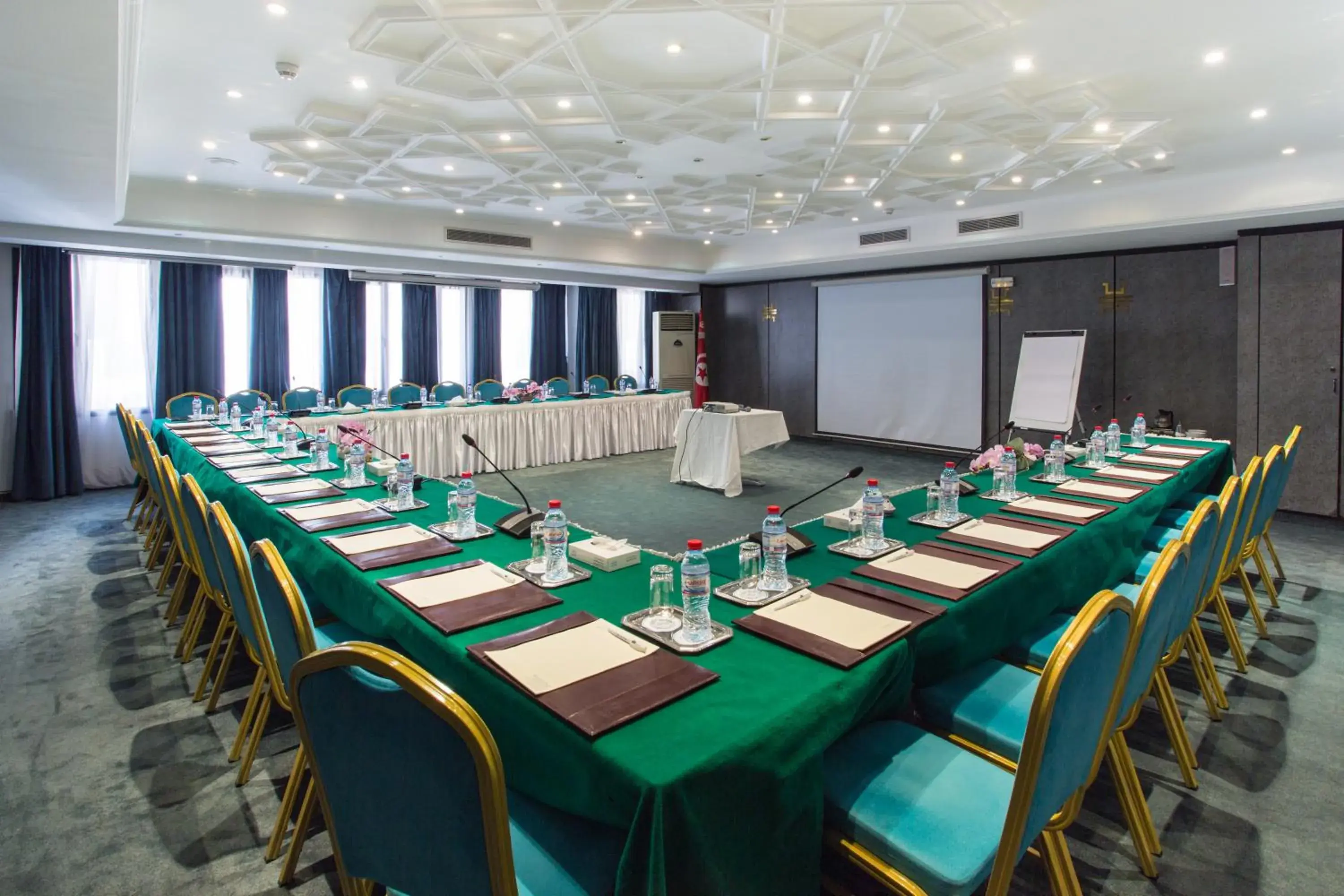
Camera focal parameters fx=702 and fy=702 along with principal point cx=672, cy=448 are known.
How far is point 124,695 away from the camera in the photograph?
2.91m

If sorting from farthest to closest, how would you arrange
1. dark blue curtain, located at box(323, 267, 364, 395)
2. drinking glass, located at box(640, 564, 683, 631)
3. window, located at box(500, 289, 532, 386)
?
Result: window, located at box(500, 289, 532, 386) < dark blue curtain, located at box(323, 267, 364, 395) < drinking glass, located at box(640, 564, 683, 631)

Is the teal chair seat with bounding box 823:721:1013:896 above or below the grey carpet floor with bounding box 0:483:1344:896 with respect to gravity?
above

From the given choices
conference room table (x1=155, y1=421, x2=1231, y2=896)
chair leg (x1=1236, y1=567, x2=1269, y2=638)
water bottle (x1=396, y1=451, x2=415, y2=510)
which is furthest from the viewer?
chair leg (x1=1236, y1=567, x2=1269, y2=638)

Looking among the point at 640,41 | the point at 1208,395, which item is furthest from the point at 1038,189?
the point at 640,41

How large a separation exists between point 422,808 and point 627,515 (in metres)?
4.85

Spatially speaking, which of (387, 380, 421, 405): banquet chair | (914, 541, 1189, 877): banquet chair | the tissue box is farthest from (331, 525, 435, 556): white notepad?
(387, 380, 421, 405): banquet chair

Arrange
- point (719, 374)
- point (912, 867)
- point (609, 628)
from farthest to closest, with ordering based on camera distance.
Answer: point (719, 374) < point (609, 628) < point (912, 867)

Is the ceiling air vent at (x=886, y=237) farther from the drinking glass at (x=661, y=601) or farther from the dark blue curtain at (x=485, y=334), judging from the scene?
the drinking glass at (x=661, y=601)

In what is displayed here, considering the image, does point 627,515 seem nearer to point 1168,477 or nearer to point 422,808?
point 1168,477

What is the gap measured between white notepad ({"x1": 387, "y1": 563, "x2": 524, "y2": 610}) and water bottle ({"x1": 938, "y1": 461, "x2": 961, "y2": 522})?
1.66 meters

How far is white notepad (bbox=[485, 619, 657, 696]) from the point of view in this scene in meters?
1.41

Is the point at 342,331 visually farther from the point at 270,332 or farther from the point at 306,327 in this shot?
the point at 270,332

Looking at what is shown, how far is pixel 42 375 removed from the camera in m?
6.99

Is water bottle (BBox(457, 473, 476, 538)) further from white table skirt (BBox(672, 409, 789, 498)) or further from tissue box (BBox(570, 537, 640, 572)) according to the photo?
white table skirt (BBox(672, 409, 789, 498))
